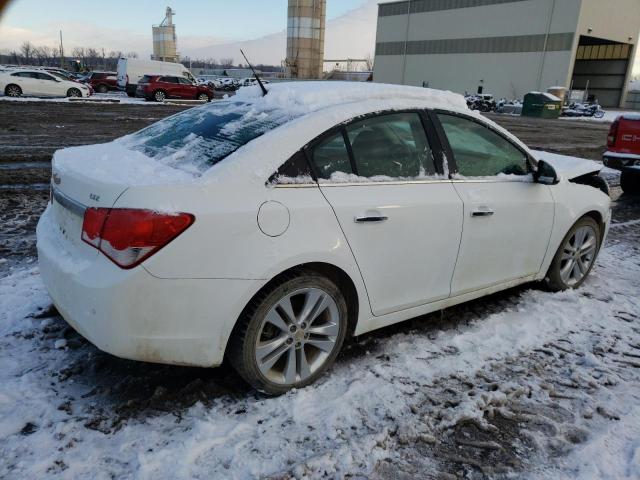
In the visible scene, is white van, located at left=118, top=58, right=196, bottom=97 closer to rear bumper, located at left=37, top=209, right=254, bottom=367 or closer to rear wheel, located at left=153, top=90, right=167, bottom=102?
rear wheel, located at left=153, top=90, right=167, bottom=102

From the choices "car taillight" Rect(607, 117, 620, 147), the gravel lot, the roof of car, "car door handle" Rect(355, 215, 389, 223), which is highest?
the roof of car

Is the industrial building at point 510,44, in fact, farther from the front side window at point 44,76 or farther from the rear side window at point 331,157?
the rear side window at point 331,157

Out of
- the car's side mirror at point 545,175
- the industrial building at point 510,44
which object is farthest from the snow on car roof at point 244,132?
the industrial building at point 510,44

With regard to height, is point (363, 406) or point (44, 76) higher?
point (44, 76)

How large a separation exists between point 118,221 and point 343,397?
1.49 m

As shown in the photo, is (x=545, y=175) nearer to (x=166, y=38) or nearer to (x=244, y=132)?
(x=244, y=132)

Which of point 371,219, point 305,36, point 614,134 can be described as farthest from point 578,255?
point 305,36

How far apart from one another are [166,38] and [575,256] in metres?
103

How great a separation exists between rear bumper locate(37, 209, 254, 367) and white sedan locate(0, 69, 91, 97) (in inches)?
1111

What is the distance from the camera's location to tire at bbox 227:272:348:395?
8.68 ft

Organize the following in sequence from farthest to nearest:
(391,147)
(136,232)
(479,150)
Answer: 1. (479,150)
2. (391,147)
3. (136,232)

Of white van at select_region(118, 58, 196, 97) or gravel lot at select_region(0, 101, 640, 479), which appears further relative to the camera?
white van at select_region(118, 58, 196, 97)

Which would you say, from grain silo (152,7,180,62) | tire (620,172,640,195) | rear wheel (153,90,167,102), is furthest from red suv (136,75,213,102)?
grain silo (152,7,180,62)

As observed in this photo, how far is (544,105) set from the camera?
37.8 m
